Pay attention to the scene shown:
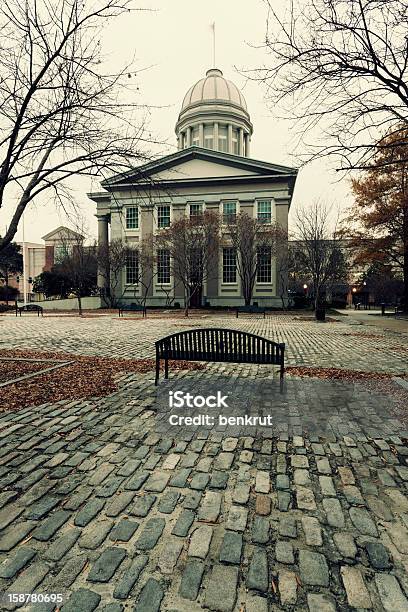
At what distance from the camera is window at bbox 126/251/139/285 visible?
36.7 m

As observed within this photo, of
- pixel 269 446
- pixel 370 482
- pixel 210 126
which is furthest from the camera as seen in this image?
pixel 210 126

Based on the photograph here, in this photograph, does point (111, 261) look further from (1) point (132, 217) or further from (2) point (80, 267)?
(1) point (132, 217)

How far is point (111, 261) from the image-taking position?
36.1 meters

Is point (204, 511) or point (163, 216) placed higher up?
point (163, 216)

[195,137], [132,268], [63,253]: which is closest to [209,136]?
[195,137]

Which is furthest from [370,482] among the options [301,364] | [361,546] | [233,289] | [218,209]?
[218,209]

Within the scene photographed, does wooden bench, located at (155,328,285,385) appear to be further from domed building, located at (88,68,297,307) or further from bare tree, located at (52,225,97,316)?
bare tree, located at (52,225,97,316)

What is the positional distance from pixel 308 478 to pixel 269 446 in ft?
2.22

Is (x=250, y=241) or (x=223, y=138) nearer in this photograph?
(x=250, y=241)

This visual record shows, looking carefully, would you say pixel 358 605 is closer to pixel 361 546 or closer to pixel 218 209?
pixel 361 546

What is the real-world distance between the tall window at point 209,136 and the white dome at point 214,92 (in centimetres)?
394

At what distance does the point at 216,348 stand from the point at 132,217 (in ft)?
115

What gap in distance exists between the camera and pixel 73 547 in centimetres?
216

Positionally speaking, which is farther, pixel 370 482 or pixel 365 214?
pixel 365 214
